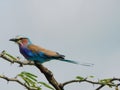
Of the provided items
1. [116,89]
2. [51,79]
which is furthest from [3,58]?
[116,89]

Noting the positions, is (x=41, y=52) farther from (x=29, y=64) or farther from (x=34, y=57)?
(x=29, y=64)

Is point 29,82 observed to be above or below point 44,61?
below

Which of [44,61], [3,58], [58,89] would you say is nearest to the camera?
[3,58]

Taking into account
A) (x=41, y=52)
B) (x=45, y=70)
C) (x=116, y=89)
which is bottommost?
(x=116, y=89)

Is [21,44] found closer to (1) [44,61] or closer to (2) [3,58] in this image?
(1) [44,61]

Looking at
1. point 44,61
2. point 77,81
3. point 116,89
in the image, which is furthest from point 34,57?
point 116,89

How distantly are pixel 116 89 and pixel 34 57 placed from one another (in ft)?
6.33

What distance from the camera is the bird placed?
6391 millimetres

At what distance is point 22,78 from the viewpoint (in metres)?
6.03

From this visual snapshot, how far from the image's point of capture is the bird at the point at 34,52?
6.39 metres

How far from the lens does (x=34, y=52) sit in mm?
6551

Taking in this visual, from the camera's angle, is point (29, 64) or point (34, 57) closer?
point (29, 64)

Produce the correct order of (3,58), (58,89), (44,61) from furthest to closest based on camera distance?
(44,61), (58,89), (3,58)

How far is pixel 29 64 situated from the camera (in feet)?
19.3
